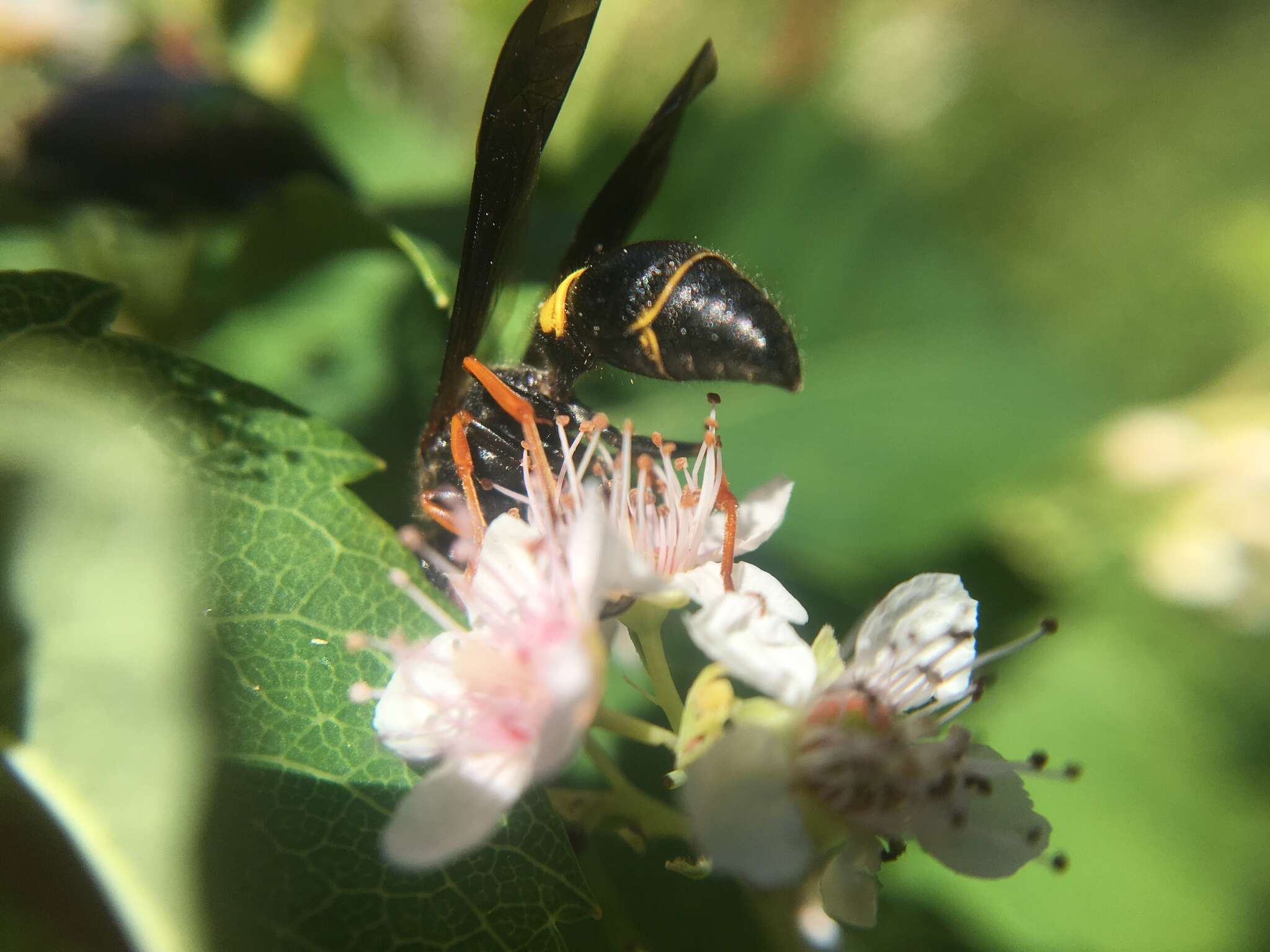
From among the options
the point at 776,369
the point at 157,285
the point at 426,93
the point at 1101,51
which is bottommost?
the point at 157,285

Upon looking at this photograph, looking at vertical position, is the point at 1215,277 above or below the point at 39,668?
above

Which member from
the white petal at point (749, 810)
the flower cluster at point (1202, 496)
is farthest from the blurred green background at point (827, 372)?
the white petal at point (749, 810)

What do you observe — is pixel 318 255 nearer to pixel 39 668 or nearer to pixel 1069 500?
pixel 39 668

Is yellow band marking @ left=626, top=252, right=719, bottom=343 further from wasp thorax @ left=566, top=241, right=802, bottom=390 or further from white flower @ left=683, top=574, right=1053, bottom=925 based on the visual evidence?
white flower @ left=683, top=574, right=1053, bottom=925

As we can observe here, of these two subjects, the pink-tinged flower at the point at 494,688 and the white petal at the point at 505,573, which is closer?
the pink-tinged flower at the point at 494,688

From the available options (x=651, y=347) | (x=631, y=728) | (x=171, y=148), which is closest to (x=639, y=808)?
(x=631, y=728)

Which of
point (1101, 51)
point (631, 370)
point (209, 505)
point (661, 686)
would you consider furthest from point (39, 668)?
point (1101, 51)

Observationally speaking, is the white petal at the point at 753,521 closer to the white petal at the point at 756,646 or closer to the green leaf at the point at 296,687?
the white petal at the point at 756,646
